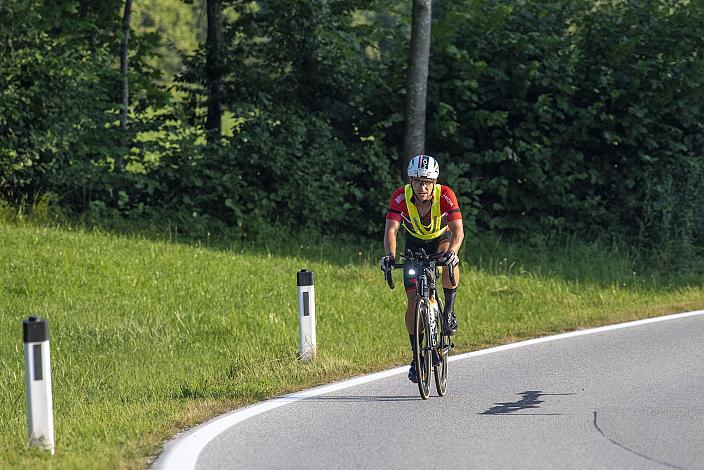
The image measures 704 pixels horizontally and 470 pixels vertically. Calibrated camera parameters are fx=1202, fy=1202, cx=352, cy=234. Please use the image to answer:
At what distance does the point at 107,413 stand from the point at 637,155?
13.1 meters

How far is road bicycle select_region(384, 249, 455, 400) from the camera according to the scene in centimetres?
941

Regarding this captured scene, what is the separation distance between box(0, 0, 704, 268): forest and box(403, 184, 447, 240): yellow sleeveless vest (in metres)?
8.92

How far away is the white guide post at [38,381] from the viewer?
7.52 m

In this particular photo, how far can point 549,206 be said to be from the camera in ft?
65.8

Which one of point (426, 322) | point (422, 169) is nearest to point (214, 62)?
point (422, 169)

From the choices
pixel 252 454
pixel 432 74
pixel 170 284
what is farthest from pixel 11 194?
pixel 252 454

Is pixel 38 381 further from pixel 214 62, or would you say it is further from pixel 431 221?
pixel 214 62

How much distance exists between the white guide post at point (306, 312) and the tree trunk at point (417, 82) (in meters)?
8.31

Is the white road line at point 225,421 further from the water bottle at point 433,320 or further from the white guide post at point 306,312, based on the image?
the water bottle at point 433,320

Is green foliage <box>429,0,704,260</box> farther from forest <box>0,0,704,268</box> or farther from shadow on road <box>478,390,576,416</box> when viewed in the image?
shadow on road <box>478,390,576,416</box>

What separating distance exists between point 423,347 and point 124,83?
41.8 feet

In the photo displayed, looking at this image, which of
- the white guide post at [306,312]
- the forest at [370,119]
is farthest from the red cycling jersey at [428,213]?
the forest at [370,119]

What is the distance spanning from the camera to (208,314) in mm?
13109

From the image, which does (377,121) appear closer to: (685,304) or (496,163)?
(496,163)
